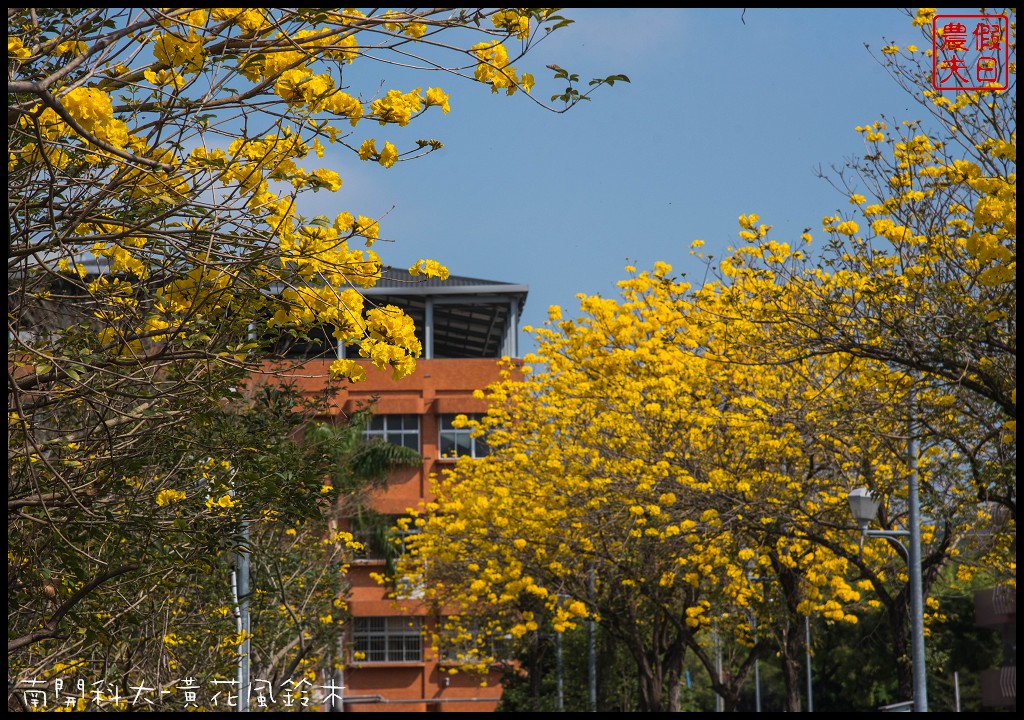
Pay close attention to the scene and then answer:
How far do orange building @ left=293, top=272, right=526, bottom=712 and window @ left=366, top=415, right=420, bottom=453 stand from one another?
0.03 metres

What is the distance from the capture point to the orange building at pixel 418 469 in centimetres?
3694

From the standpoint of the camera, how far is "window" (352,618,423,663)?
37469mm

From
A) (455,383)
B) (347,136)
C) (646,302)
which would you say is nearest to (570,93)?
(347,136)

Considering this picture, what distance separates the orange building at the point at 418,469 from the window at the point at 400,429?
0.10 ft

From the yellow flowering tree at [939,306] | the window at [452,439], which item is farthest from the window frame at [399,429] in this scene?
the yellow flowering tree at [939,306]

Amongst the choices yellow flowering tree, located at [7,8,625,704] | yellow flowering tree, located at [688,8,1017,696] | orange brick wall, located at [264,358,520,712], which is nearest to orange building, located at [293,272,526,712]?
orange brick wall, located at [264,358,520,712]

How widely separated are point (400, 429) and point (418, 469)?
5.41 feet

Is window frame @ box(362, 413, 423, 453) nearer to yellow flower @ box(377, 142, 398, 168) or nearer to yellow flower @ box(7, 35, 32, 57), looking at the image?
yellow flower @ box(377, 142, 398, 168)

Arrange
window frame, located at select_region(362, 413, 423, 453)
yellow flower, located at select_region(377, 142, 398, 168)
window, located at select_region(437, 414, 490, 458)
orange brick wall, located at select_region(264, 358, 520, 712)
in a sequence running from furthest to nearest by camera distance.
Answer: window frame, located at select_region(362, 413, 423, 453) → window, located at select_region(437, 414, 490, 458) → orange brick wall, located at select_region(264, 358, 520, 712) → yellow flower, located at select_region(377, 142, 398, 168)

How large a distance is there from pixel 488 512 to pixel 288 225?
13367mm

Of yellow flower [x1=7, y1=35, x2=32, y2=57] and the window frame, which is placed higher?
the window frame

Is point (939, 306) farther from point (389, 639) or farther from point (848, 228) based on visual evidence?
point (389, 639)

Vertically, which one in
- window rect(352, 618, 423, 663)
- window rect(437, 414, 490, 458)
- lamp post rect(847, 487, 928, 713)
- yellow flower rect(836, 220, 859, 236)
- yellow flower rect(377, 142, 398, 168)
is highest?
window rect(437, 414, 490, 458)

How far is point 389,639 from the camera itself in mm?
37625
